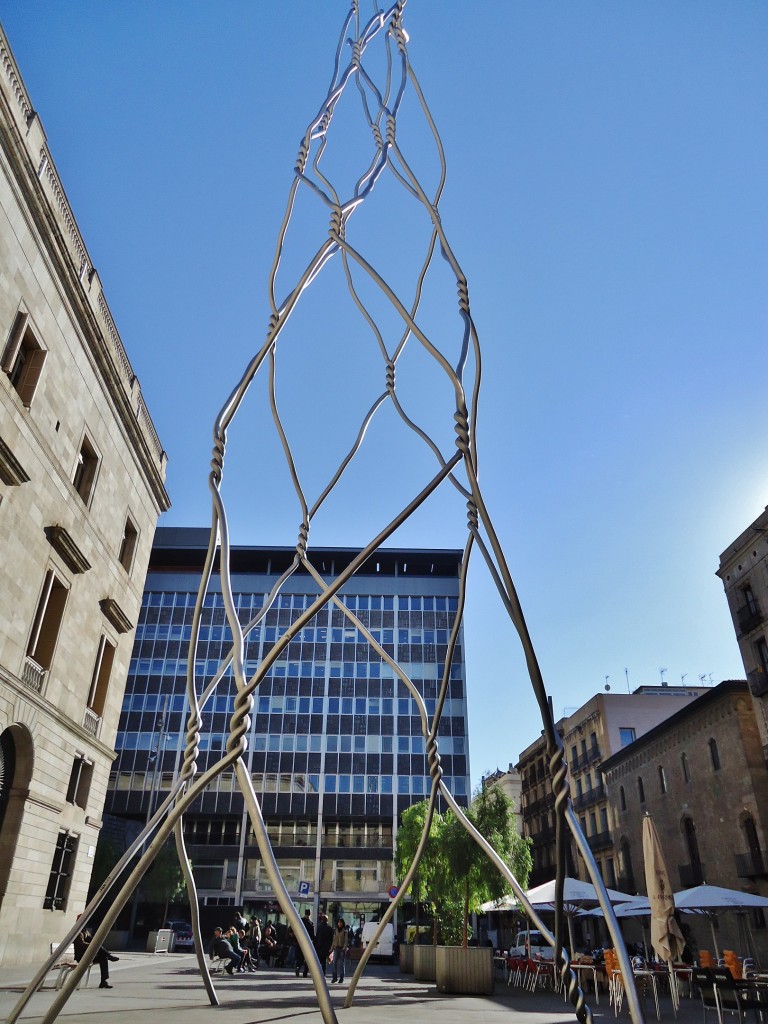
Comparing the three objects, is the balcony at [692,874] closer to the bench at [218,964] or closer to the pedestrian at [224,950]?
the bench at [218,964]

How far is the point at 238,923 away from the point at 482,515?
73.2ft

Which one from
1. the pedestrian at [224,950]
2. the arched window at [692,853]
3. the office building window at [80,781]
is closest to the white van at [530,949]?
the arched window at [692,853]

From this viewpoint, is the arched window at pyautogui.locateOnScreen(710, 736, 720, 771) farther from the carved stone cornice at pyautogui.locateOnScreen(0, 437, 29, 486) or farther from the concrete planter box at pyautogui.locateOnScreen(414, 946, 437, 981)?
the carved stone cornice at pyautogui.locateOnScreen(0, 437, 29, 486)

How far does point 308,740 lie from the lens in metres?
48.6

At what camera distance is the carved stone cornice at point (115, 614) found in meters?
18.2

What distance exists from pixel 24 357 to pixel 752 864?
2676 centimetres

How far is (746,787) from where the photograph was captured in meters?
→ 25.5

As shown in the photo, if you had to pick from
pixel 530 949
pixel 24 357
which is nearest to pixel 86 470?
pixel 24 357

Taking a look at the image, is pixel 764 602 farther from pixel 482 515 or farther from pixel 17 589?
pixel 482 515

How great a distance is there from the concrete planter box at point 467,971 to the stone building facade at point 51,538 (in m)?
7.93

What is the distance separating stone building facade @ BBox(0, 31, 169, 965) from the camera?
13219 millimetres

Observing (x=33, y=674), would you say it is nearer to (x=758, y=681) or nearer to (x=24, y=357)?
(x=24, y=357)

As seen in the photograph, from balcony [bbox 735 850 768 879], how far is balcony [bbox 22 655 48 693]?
23.1m

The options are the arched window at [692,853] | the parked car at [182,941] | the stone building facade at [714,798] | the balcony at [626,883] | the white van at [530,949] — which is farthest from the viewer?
the balcony at [626,883]
